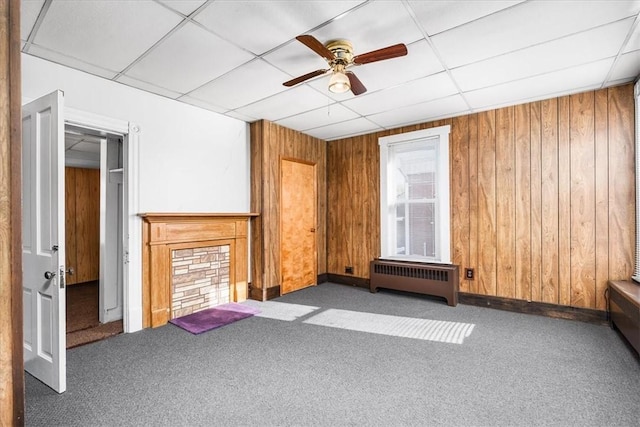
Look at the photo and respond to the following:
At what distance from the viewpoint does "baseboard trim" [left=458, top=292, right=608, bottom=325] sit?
3.34 metres

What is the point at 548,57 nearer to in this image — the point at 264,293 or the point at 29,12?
the point at 29,12

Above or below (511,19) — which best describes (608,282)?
below

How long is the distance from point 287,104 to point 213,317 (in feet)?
8.64

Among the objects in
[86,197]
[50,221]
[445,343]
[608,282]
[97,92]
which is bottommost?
[445,343]

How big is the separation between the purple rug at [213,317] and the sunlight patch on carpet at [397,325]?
82 centimetres

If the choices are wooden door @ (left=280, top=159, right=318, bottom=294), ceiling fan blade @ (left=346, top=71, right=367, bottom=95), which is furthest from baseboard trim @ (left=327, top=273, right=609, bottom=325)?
ceiling fan blade @ (left=346, top=71, right=367, bottom=95)

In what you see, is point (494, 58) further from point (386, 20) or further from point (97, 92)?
point (97, 92)

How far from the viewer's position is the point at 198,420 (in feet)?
5.92

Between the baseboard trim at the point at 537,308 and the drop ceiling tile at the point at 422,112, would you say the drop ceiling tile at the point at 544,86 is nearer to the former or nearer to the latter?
the drop ceiling tile at the point at 422,112

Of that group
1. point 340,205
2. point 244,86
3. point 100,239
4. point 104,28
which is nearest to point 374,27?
point 244,86

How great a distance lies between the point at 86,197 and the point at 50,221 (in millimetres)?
4391

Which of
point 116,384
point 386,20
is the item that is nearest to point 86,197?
point 116,384

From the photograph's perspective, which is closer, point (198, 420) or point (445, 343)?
point (198, 420)

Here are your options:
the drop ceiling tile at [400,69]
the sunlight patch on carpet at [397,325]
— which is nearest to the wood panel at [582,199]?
the sunlight patch on carpet at [397,325]
